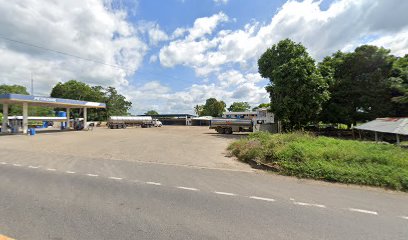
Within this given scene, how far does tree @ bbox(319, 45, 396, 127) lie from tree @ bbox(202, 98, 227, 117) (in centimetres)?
5815

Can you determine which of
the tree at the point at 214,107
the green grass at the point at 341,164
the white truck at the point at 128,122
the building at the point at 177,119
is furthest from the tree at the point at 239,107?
the green grass at the point at 341,164

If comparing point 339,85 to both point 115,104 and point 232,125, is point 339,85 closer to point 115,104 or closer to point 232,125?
point 232,125

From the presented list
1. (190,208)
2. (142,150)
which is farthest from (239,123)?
(190,208)

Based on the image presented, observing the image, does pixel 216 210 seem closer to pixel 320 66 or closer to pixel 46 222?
pixel 46 222

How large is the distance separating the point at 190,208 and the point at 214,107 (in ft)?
Answer: 279

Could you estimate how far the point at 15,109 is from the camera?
213 ft

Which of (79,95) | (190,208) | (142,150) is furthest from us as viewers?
(79,95)

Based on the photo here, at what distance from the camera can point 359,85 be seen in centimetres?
2744

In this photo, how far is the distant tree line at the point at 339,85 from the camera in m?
25.5

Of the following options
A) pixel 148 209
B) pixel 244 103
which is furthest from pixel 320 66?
pixel 244 103

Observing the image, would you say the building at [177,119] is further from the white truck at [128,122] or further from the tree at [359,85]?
the tree at [359,85]

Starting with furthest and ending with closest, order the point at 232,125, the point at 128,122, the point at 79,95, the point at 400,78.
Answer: the point at 79,95 → the point at 128,122 → the point at 232,125 → the point at 400,78

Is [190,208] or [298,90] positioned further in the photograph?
[298,90]

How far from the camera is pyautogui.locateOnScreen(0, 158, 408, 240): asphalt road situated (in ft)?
13.2
